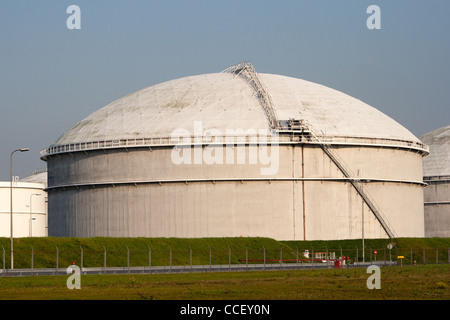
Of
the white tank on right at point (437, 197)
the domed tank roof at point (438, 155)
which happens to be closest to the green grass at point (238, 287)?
the white tank on right at point (437, 197)

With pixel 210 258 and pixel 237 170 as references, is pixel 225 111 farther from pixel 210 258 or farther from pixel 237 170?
pixel 210 258

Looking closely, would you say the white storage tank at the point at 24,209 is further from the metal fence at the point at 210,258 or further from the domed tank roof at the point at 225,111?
the metal fence at the point at 210,258

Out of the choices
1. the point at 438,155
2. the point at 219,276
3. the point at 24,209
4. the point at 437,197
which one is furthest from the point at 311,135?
the point at 24,209

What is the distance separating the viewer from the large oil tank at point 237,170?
77562 mm

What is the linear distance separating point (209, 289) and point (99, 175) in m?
42.4

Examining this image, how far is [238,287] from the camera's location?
4153 cm

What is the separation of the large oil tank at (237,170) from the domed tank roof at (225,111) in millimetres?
141

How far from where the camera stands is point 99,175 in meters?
81.1

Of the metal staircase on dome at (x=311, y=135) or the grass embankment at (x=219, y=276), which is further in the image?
the metal staircase on dome at (x=311, y=135)

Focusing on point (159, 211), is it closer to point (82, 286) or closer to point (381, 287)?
point (82, 286)

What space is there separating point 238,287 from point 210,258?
2005 centimetres

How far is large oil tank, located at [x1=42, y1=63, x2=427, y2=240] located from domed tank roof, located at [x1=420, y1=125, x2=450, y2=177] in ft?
63.3
